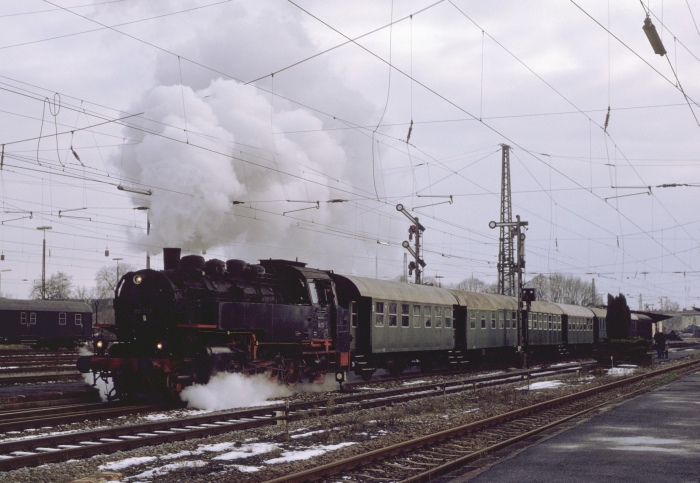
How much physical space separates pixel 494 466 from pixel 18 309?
40.9 m

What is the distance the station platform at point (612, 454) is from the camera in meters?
9.11

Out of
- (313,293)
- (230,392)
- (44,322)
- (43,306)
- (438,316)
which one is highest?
(313,293)

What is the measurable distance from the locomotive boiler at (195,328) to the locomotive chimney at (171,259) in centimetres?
2

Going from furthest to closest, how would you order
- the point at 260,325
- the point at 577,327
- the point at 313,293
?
the point at 577,327 < the point at 313,293 < the point at 260,325

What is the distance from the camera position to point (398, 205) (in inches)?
1287

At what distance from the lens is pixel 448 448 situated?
1160cm

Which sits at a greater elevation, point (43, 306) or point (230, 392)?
point (43, 306)

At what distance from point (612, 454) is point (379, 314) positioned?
44.9 ft

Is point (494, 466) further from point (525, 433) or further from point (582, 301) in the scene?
point (582, 301)

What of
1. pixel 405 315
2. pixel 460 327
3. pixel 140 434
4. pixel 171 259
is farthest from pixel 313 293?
pixel 460 327

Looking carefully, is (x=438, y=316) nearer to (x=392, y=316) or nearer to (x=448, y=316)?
(x=448, y=316)

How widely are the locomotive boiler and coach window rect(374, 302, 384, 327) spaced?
4.42 meters

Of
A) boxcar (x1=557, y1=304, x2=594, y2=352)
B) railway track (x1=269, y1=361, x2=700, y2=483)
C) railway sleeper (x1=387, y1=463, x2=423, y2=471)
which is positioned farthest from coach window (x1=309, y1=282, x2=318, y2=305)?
boxcar (x1=557, y1=304, x2=594, y2=352)

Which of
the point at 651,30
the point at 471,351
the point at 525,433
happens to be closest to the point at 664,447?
the point at 525,433
